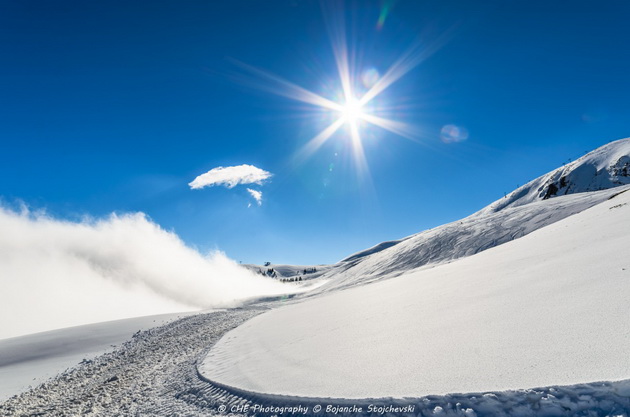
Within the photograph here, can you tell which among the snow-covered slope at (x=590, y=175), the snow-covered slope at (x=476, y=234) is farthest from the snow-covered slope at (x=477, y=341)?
the snow-covered slope at (x=590, y=175)

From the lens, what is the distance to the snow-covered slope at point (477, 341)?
14.3 ft

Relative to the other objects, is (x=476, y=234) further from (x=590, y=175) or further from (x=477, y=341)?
(x=590, y=175)

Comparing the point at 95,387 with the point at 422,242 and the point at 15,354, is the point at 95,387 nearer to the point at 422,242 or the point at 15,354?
the point at 15,354

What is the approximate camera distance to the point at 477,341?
18.7 feet

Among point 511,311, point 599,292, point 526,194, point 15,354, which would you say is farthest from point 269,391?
point 526,194

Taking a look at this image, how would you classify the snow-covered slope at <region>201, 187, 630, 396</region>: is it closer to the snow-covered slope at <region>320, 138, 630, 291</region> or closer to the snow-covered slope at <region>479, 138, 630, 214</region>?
the snow-covered slope at <region>320, 138, 630, 291</region>

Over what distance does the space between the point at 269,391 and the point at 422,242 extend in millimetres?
42429

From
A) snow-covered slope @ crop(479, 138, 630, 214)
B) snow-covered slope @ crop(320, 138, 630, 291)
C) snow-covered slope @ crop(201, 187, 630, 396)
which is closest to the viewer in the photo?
snow-covered slope @ crop(201, 187, 630, 396)

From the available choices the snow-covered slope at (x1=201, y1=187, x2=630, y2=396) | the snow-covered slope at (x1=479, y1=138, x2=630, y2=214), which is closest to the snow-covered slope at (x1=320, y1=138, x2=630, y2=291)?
the snow-covered slope at (x1=201, y1=187, x2=630, y2=396)

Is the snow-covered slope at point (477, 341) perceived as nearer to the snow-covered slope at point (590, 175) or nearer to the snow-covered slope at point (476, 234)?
the snow-covered slope at point (476, 234)

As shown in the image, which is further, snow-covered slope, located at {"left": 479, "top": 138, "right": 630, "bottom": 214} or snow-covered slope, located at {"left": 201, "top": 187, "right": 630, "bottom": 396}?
snow-covered slope, located at {"left": 479, "top": 138, "right": 630, "bottom": 214}

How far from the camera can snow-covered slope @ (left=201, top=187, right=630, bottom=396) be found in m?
4.35

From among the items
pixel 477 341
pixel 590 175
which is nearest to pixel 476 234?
pixel 477 341

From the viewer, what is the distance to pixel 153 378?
10.1 m
